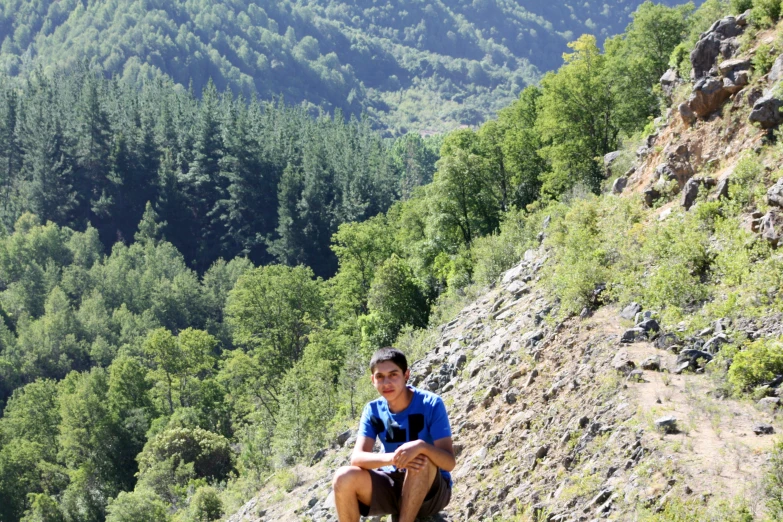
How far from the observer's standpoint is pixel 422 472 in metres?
7.70

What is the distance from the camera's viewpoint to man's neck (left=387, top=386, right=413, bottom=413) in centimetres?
826

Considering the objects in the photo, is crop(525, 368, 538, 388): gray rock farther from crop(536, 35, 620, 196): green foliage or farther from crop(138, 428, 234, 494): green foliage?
crop(138, 428, 234, 494): green foliage

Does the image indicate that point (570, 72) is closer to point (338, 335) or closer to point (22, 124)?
point (338, 335)

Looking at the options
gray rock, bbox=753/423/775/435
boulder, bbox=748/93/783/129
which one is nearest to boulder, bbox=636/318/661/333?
gray rock, bbox=753/423/775/435

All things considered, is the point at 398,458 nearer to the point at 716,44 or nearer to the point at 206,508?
the point at 716,44

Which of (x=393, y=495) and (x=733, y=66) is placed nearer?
(x=393, y=495)

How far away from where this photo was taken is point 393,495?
805cm

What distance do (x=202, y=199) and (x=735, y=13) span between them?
286 feet

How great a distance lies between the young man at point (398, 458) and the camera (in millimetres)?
7715

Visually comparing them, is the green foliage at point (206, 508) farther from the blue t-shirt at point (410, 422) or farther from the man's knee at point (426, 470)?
the man's knee at point (426, 470)

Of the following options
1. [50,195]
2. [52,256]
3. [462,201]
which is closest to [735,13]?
[462,201]

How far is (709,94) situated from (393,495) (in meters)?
14.0

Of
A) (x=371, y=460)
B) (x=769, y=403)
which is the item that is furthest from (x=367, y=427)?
(x=769, y=403)

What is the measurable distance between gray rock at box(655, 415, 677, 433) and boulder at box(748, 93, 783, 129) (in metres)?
8.90
